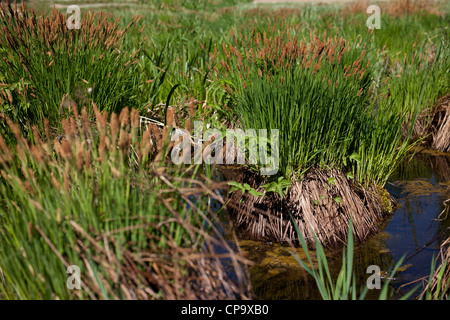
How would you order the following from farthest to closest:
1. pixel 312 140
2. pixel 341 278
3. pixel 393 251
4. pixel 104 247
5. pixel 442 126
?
1. pixel 442 126
2. pixel 312 140
3. pixel 393 251
4. pixel 341 278
5. pixel 104 247

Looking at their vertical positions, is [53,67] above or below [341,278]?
above

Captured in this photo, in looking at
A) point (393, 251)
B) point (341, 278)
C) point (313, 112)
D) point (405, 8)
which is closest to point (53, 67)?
point (313, 112)

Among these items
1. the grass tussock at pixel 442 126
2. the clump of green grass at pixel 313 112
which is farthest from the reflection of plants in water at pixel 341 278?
the grass tussock at pixel 442 126

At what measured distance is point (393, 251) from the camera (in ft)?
11.5

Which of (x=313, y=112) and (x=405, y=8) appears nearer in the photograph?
(x=313, y=112)

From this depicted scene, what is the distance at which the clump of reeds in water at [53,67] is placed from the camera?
3.65m

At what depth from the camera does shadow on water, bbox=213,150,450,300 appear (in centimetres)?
300

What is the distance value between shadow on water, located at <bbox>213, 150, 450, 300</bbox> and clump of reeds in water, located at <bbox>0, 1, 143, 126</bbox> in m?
1.82

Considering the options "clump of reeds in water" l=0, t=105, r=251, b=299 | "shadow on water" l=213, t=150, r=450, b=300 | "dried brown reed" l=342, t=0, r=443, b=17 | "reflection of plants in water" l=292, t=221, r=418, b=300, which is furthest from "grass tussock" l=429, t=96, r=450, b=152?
"dried brown reed" l=342, t=0, r=443, b=17

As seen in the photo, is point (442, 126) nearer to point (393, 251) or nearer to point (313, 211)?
point (393, 251)

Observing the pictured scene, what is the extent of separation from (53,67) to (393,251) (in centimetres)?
319

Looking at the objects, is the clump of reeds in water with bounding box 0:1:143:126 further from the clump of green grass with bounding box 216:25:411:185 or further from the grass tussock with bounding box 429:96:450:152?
the grass tussock with bounding box 429:96:450:152

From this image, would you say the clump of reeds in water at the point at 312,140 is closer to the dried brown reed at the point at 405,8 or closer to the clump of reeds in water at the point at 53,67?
the clump of reeds in water at the point at 53,67

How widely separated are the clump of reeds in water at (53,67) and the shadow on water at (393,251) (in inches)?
71.8
